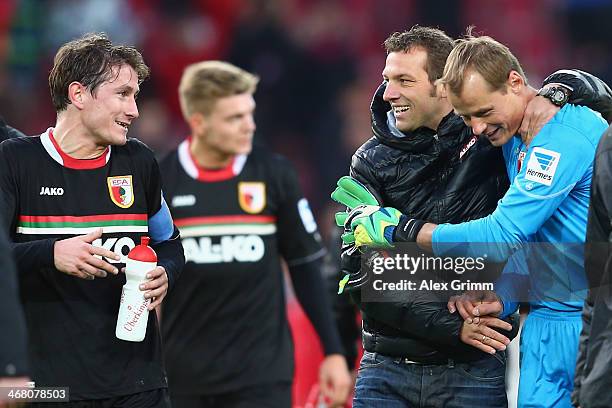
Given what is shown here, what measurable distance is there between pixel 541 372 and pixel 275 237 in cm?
229

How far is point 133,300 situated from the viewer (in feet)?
14.5

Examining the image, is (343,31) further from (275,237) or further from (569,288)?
(569,288)

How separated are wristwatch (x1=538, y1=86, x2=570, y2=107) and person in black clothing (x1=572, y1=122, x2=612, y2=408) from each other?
53 centimetres

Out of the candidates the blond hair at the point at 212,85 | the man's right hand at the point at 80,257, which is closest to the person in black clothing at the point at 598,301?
the man's right hand at the point at 80,257

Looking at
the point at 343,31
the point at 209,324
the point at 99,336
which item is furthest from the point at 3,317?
the point at 343,31

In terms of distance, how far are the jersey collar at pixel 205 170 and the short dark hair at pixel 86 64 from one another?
5.47ft

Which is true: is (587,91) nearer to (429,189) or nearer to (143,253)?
(429,189)

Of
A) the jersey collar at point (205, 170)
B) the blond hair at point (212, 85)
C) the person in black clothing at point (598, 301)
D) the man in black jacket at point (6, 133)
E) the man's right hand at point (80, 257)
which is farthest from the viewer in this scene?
the blond hair at point (212, 85)

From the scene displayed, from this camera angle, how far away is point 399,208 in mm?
4695

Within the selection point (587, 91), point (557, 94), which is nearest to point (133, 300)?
point (557, 94)

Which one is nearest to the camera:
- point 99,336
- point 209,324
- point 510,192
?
point 510,192

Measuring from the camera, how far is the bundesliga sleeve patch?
413 cm

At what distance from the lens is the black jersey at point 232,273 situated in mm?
6039

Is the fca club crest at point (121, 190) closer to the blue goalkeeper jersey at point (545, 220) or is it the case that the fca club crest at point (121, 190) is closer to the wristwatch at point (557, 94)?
the blue goalkeeper jersey at point (545, 220)
